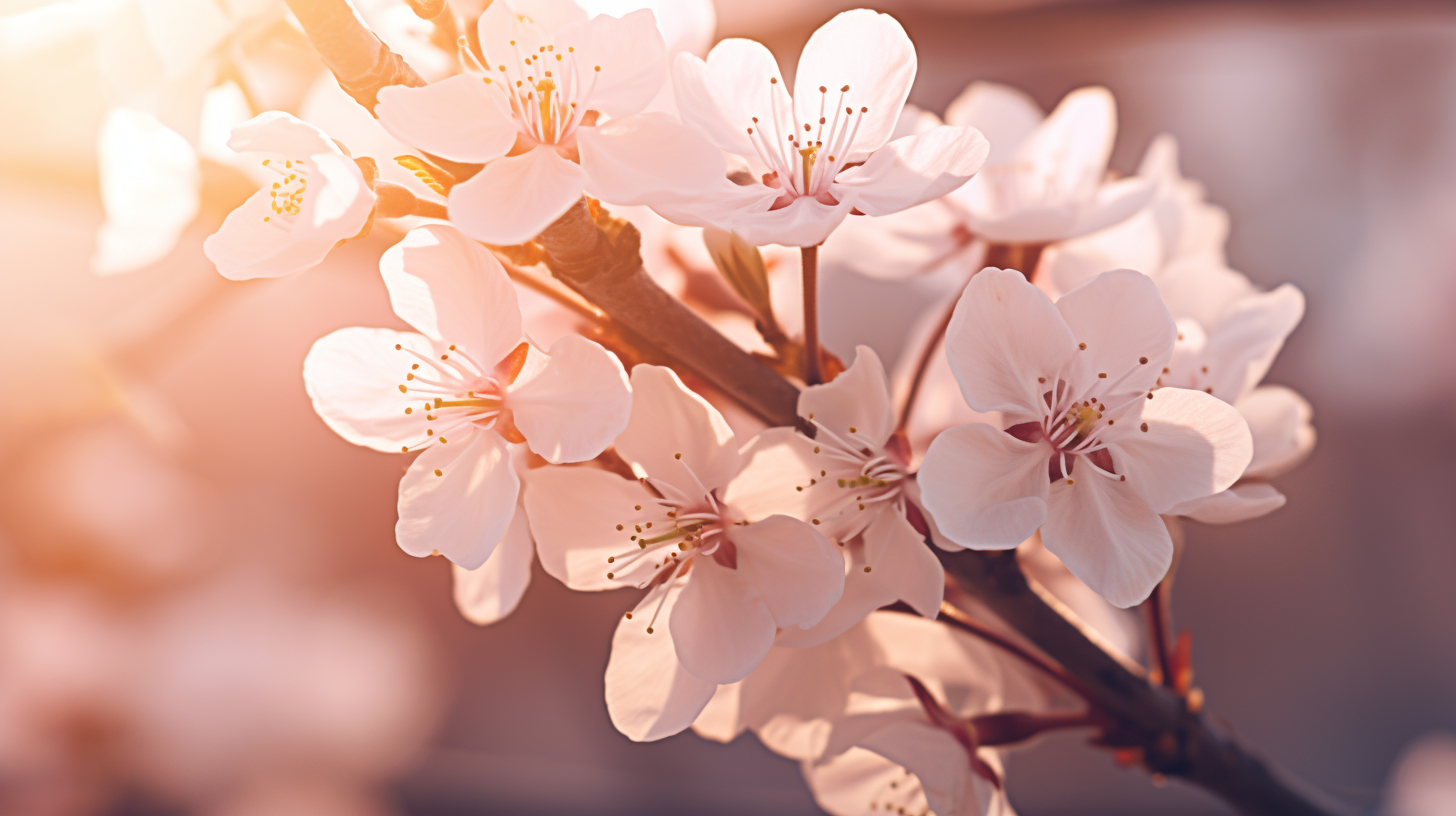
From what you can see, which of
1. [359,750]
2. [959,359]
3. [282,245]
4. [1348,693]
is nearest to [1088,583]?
[959,359]

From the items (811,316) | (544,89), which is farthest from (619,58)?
(811,316)

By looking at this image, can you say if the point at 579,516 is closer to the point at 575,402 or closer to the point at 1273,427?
the point at 575,402

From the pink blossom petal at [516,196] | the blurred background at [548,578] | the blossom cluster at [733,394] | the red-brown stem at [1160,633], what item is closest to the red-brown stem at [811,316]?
the blossom cluster at [733,394]

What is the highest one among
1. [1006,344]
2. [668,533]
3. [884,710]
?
[1006,344]

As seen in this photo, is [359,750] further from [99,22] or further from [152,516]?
[99,22]

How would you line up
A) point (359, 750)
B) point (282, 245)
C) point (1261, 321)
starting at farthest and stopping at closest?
point (359, 750), point (1261, 321), point (282, 245)

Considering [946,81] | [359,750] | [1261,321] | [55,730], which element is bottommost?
[359,750]
